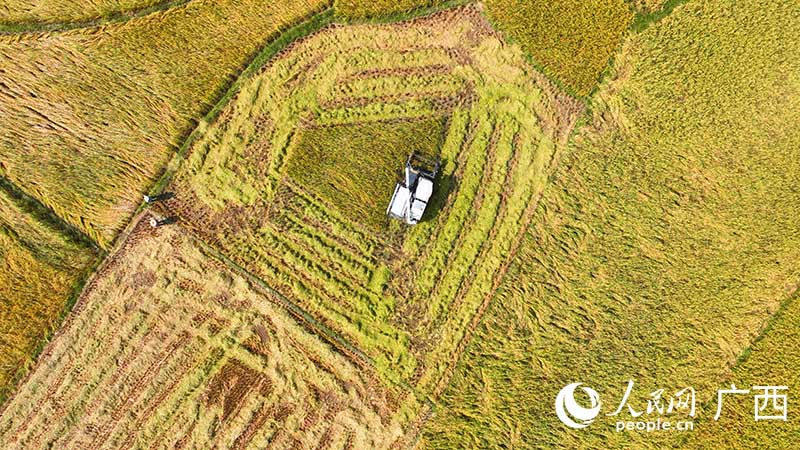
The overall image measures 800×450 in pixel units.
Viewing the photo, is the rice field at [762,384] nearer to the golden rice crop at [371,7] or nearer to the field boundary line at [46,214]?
the golden rice crop at [371,7]

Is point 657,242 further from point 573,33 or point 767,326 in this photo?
point 573,33

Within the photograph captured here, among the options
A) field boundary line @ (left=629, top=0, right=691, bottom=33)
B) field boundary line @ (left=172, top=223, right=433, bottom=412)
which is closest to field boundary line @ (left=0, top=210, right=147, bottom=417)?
field boundary line @ (left=172, top=223, right=433, bottom=412)

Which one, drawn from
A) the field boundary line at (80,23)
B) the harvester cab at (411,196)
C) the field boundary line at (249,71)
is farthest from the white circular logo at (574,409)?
the field boundary line at (80,23)

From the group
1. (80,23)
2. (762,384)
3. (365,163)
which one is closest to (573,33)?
(365,163)

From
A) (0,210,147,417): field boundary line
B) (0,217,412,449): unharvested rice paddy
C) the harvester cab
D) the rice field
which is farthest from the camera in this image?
(0,210,147,417): field boundary line

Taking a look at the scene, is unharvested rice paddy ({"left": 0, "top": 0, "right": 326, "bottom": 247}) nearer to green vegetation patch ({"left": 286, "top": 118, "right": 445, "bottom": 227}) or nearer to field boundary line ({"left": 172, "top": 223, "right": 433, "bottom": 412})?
field boundary line ({"left": 172, "top": 223, "right": 433, "bottom": 412})

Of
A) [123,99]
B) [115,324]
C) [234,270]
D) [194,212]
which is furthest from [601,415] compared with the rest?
[123,99]
